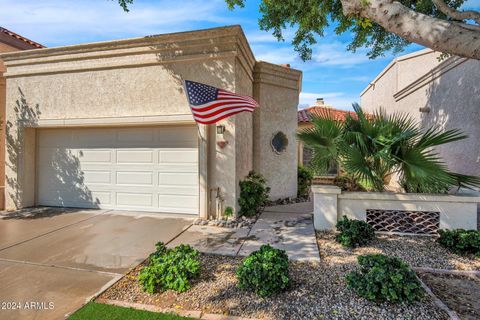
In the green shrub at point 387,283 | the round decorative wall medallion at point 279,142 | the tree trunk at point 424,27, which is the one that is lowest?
the green shrub at point 387,283

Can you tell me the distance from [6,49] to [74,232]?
32.9 ft

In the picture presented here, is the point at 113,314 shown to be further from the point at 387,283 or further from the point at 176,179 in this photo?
the point at 176,179

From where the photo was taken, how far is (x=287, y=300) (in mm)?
3172

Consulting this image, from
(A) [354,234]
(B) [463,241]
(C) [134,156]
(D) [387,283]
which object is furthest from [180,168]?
(B) [463,241]

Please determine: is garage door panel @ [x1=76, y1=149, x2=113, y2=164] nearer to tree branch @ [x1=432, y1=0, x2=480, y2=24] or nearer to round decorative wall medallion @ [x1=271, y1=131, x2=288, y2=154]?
round decorative wall medallion @ [x1=271, y1=131, x2=288, y2=154]

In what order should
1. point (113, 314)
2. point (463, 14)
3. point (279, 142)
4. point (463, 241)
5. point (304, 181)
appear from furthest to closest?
point (304, 181) → point (279, 142) → point (463, 241) → point (463, 14) → point (113, 314)

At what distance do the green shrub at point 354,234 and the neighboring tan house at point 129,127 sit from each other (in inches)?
113

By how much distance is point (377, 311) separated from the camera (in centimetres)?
292

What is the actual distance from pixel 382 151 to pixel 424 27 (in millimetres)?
2293

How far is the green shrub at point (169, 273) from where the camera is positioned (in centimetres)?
339

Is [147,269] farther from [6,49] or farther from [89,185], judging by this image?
[6,49]

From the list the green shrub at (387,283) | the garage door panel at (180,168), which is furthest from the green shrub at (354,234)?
the garage door panel at (180,168)

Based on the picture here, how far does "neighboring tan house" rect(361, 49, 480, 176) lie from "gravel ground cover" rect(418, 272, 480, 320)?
211 inches

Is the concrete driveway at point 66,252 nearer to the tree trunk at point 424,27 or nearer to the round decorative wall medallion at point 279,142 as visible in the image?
the round decorative wall medallion at point 279,142
